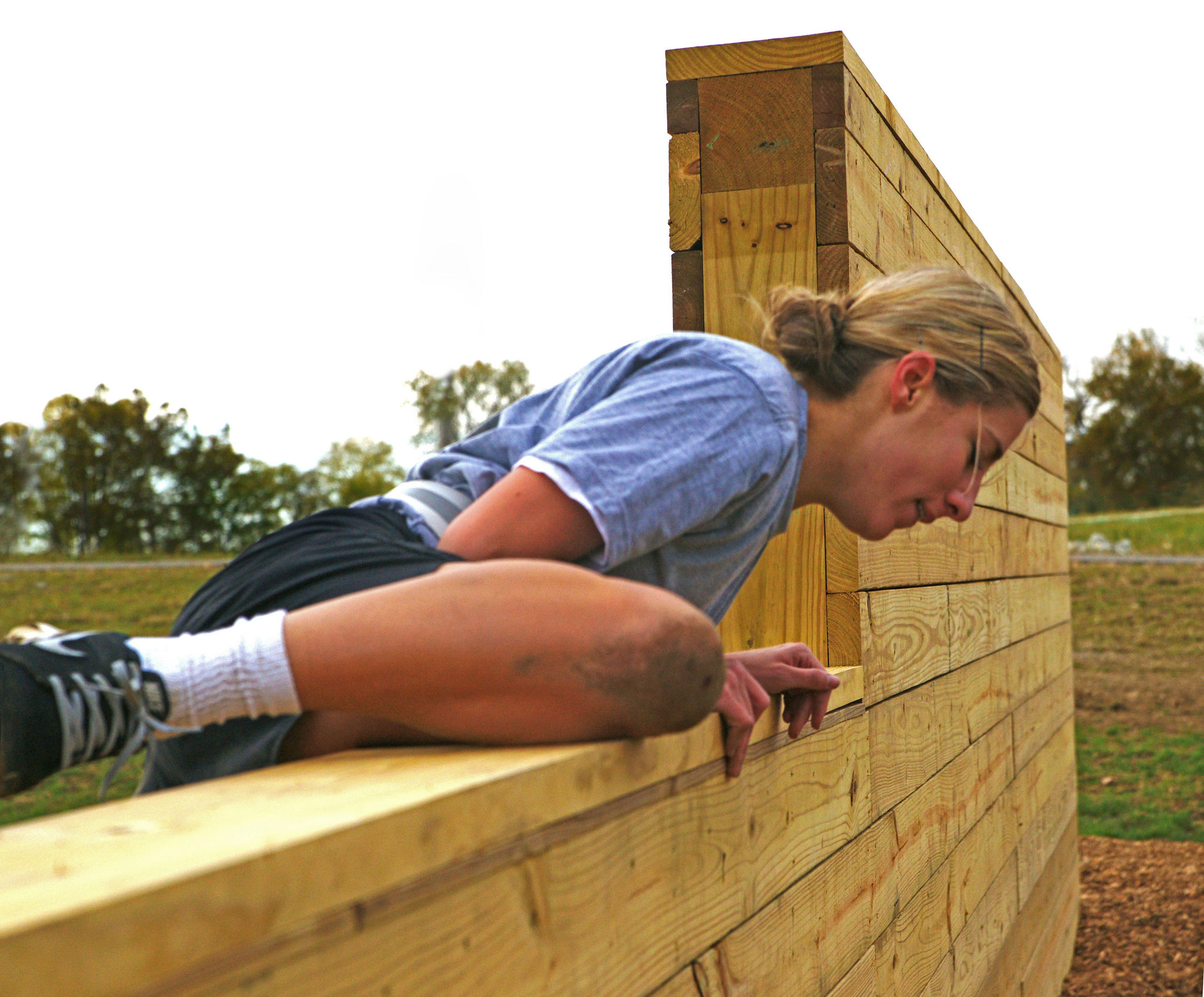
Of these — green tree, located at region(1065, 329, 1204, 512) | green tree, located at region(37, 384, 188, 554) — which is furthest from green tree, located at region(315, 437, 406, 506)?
green tree, located at region(1065, 329, 1204, 512)

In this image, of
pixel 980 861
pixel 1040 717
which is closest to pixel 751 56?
pixel 980 861

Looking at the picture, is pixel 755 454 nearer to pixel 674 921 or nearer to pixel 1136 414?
pixel 674 921

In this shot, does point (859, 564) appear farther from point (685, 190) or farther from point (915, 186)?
point (915, 186)

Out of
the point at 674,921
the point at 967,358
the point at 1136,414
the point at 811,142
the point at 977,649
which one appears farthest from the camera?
the point at 1136,414

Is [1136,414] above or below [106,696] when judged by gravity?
above

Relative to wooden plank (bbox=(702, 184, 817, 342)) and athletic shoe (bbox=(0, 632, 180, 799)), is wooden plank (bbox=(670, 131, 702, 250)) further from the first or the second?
athletic shoe (bbox=(0, 632, 180, 799))

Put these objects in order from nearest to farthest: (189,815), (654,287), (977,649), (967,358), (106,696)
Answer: (189,815) → (106,696) → (967,358) → (654,287) → (977,649)

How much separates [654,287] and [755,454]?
1.24 m

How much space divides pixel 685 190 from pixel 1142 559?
13742mm

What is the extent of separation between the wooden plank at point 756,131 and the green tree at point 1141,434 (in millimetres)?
22065

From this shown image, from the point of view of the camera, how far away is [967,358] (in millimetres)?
1596

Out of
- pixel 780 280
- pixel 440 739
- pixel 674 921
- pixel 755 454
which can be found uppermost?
pixel 780 280

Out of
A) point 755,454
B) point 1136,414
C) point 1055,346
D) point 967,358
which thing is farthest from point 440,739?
point 1136,414

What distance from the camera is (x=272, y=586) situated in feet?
3.79
